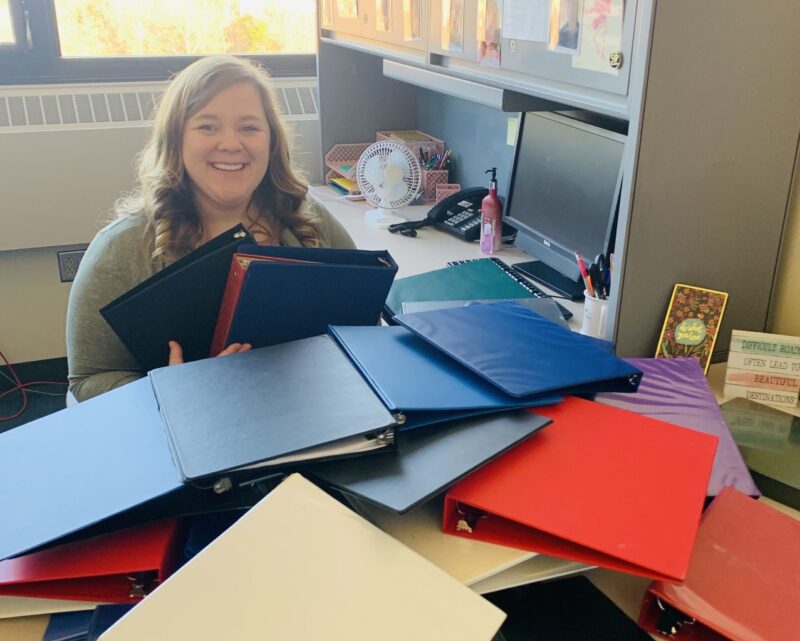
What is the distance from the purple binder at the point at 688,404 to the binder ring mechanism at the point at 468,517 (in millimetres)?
329

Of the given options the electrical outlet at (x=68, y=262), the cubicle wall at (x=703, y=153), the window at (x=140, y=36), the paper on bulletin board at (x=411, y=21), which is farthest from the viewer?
the electrical outlet at (x=68, y=262)

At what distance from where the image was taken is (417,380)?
3.41 ft

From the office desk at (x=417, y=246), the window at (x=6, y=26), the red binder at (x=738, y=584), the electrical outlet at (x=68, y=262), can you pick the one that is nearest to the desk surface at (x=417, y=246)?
the office desk at (x=417, y=246)

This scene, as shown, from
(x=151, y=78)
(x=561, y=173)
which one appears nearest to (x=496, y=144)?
(x=561, y=173)

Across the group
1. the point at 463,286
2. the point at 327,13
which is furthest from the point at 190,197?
the point at 327,13

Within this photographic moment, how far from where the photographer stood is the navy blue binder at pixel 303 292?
3.99 ft

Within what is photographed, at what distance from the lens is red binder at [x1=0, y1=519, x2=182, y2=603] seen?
839 mm

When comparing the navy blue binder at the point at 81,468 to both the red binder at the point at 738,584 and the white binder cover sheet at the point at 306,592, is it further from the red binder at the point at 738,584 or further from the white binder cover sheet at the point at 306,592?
the red binder at the point at 738,584

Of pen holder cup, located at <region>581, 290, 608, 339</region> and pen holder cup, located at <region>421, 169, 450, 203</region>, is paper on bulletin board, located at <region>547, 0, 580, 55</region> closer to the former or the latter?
pen holder cup, located at <region>581, 290, 608, 339</region>

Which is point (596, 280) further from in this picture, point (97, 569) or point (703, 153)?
point (97, 569)

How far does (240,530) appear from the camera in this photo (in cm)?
81

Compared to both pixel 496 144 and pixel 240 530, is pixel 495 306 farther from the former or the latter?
pixel 496 144

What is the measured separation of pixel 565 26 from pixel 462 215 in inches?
39.0

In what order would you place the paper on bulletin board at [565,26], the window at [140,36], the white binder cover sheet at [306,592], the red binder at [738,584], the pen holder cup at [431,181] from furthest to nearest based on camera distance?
the window at [140,36], the pen holder cup at [431,181], the paper on bulletin board at [565,26], the red binder at [738,584], the white binder cover sheet at [306,592]
